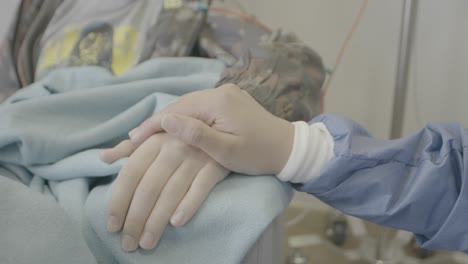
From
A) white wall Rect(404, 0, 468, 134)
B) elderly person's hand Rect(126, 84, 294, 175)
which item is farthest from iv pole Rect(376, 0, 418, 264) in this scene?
elderly person's hand Rect(126, 84, 294, 175)

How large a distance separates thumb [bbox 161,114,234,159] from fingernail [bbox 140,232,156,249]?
91 millimetres

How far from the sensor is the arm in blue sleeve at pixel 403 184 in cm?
46

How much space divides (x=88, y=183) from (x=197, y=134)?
5.3 inches

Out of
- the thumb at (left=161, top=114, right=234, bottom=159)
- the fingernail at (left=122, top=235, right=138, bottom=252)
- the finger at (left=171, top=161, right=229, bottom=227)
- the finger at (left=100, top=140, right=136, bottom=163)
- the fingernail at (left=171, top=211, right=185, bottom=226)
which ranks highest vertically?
the thumb at (left=161, top=114, right=234, bottom=159)

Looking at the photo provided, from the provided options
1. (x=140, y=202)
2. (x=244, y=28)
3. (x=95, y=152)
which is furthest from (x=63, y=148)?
(x=244, y=28)

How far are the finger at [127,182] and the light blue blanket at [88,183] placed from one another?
0.01 meters

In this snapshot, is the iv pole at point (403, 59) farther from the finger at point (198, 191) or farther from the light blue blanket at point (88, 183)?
the finger at point (198, 191)

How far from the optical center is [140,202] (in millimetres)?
399

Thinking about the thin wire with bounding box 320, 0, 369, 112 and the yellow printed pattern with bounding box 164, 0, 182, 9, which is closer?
the yellow printed pattern with bounding box 164, 0, 182, 9

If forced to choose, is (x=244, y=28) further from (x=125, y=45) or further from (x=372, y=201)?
(x=372, y=201)

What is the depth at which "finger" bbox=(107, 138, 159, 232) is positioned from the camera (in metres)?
0.39

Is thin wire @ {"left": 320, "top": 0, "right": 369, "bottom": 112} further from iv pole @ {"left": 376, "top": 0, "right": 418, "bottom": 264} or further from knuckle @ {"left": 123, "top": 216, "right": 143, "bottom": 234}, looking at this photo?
knuckle @ {"left": 123, "top": 216, "right": 143, "bottom": 234}

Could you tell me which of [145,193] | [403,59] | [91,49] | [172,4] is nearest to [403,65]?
[403,59]

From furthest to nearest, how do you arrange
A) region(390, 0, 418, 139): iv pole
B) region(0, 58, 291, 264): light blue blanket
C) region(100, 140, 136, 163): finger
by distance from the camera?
region(390, 0, 418, 139): iv pole < region(100, 140, 136, 163): finger < region(0, 58, 291, 264): light blue blanket
